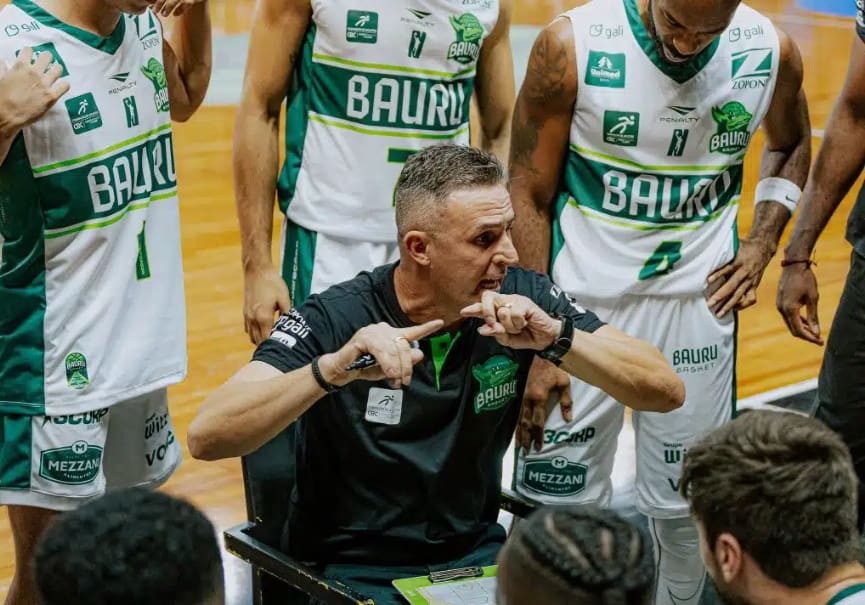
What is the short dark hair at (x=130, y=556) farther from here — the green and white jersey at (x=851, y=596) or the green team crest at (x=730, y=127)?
the green team crest at (x=730, y=127)

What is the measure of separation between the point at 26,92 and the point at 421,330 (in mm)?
1212

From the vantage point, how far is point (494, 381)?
137 inches

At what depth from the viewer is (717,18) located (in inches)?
149

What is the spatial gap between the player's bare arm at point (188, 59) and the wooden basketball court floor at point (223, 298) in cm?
131

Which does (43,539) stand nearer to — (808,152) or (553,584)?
(553,584)

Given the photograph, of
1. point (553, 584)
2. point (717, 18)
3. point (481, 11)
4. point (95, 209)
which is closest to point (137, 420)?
point (95, 209)

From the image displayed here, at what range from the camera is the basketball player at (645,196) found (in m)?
4.01

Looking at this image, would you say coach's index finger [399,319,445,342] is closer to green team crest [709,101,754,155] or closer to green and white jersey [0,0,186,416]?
green and white jersey [0,0,186,416]

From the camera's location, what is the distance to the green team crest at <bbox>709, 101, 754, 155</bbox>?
408cm

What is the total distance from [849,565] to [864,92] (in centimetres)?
238

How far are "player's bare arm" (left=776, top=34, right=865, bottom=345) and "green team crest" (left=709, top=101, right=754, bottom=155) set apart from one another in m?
0.52

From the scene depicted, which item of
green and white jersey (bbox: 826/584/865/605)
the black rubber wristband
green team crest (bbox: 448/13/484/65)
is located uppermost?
green team crest (bbox: 448/13/484/65)

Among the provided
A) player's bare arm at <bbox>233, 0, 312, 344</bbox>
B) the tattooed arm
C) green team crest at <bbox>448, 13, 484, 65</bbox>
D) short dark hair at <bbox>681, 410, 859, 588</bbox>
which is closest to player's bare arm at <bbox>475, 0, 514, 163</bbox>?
green team crest at <bbox>448, 13, 484, 65</bbox>

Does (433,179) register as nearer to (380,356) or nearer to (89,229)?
(380,356)
